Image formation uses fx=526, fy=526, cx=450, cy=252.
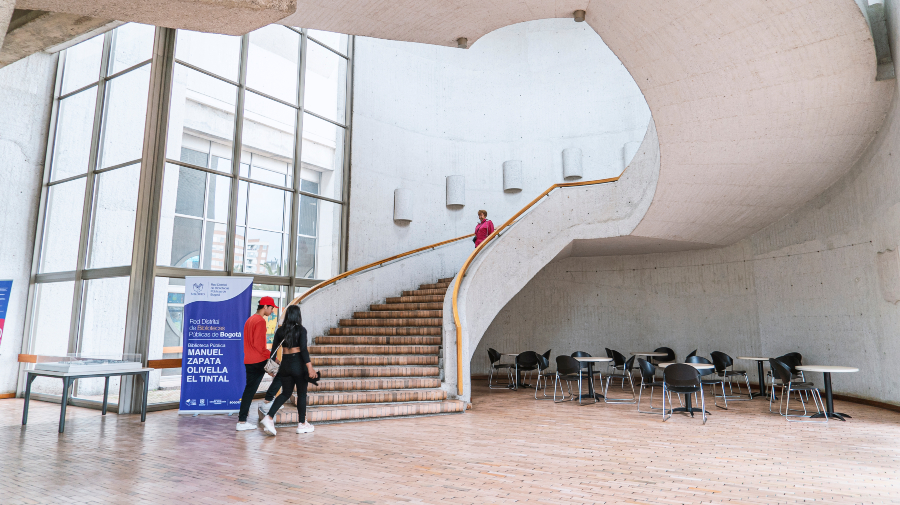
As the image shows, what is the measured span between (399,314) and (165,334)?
3.93 m

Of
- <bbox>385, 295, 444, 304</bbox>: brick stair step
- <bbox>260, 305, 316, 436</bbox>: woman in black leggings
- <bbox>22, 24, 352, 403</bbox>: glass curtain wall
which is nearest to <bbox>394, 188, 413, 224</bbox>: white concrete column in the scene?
<bbox>22, 24, 352, 403</bbox>: glass curtain wall

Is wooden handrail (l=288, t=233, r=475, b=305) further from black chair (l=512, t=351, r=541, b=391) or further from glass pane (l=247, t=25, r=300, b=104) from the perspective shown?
glass pane (l=247, t=25, r=300, b=104)

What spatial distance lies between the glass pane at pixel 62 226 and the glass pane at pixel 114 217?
0.47 metres

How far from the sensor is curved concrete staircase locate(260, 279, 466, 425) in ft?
21.6

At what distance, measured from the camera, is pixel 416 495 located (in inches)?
138

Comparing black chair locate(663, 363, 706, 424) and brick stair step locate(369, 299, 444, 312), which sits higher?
brick stair step locate(369, 299, 444, 312)

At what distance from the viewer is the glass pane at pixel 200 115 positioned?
842 cm

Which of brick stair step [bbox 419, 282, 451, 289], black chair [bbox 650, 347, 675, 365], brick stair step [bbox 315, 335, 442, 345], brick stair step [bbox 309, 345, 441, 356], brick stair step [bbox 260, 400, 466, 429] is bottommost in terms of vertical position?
brick stair step [bbox 260, 400, 466, 429]

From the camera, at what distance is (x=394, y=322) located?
888 centimetres

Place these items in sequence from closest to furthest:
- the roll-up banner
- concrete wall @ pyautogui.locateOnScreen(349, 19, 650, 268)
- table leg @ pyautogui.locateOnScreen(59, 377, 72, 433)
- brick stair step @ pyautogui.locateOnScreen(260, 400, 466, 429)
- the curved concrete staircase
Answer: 1. table leg @ pyautogui.locateOnScreen(59, 377, 72, 433)
2. brick stair step @ pyautogui.locateOnScreen(260, 400, 466, 429)
3. the curved concrete staircase
4. the roll-up banner
5. concrete wall @ pyautogui.locateOnScreen(349, 19, 650, 268)

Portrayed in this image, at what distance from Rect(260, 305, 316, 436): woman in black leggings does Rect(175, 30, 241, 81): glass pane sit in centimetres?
535

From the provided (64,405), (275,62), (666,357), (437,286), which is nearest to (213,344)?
(64,405)

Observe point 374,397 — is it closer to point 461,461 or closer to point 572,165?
point 461,461

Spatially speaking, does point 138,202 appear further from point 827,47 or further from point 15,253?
point 827,47
